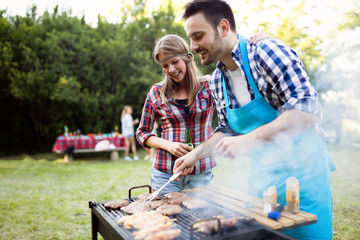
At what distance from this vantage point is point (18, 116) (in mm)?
12281

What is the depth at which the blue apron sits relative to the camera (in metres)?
1.84

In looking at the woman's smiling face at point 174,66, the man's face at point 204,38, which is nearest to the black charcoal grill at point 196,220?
the man's face at point 204,38

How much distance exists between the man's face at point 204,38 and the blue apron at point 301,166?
196mm

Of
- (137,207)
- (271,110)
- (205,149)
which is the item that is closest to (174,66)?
(205,149)

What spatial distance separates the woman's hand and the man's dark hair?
1079mm

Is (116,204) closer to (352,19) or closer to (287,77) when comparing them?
(287,77)

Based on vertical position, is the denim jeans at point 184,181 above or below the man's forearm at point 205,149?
below

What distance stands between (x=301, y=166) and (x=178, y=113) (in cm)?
124

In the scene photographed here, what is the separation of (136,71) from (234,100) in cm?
1107

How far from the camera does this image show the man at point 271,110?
1.63m

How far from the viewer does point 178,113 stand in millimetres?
2695

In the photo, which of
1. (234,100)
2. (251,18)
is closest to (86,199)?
(234,100)

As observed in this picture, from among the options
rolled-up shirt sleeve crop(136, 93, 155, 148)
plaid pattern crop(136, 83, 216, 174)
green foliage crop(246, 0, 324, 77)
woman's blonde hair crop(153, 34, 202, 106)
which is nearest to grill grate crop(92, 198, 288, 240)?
plaid pattern crop(136, 83, 216, 174)

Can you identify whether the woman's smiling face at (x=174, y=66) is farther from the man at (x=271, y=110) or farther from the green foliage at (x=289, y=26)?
the green foliage at (x=289, y=26)
